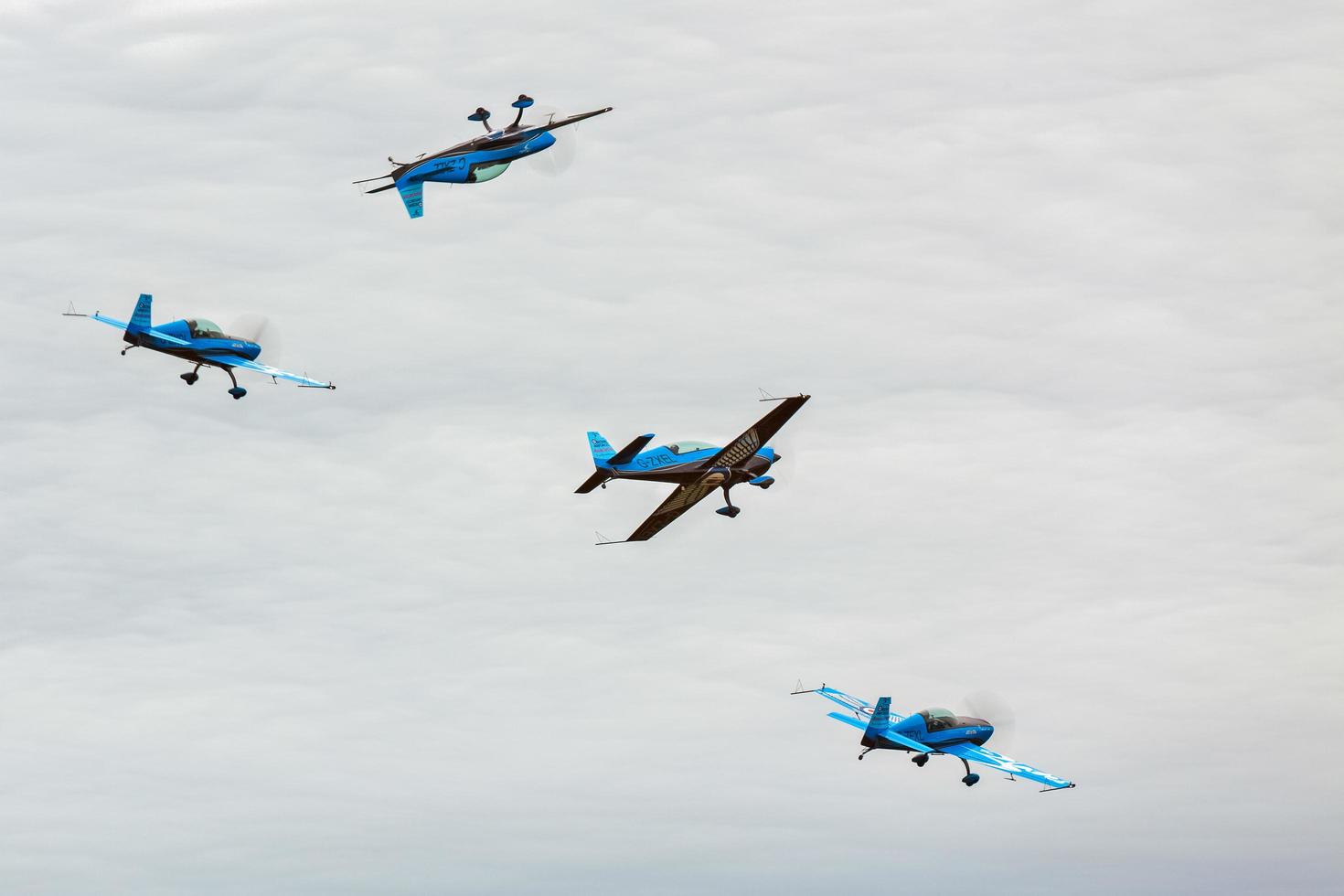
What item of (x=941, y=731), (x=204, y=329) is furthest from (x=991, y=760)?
(x=204, y=329)

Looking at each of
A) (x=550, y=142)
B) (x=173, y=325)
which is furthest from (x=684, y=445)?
(x=173, y=325)

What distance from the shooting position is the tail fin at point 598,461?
10700 cm

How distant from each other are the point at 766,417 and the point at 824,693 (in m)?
36.6

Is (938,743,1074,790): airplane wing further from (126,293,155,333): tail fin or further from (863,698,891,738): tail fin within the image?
(126,293,155,333): tail fin

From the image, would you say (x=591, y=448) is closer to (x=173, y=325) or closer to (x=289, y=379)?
(x=289, y=379)

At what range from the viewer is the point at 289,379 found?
10888 cm

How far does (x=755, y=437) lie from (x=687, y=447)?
14.8ft

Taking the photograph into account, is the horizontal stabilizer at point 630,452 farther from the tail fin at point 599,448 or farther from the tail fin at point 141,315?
the tail fin at point 141,315

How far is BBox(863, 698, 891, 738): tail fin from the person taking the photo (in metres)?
119

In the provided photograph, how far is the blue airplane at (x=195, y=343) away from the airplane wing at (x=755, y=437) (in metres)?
25.4

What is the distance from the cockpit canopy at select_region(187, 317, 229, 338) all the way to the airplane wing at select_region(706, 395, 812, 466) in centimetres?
3205

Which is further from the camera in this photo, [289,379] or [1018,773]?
[1018,773]

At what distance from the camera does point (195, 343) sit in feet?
358

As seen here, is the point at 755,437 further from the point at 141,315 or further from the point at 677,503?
the point at 141,315
